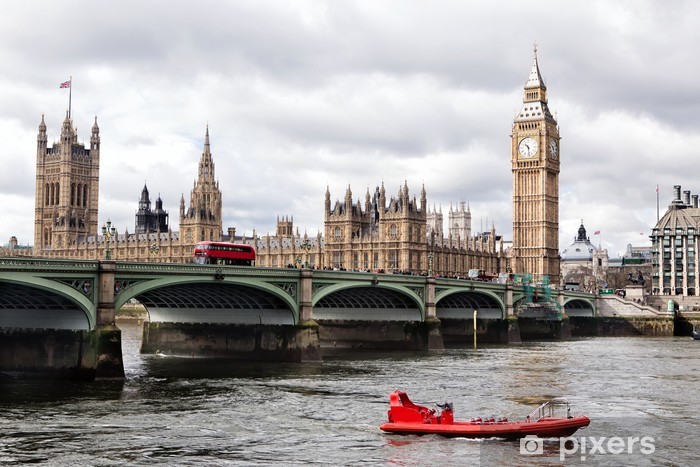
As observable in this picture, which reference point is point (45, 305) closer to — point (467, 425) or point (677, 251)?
point (467, 425)

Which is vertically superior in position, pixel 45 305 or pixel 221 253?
pixel 221 253

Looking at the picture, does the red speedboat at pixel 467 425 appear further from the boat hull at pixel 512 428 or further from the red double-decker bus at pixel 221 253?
the red double-decker bus at pixel 221 253

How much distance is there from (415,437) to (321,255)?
116084 mm

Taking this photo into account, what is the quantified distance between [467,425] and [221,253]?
3721cm

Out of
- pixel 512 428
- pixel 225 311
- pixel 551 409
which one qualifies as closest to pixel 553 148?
pixel 225 311

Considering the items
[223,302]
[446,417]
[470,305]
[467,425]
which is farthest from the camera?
[470,305]

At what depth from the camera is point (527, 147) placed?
17238 centimetres

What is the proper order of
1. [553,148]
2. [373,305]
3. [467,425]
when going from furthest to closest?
[553,148], [373,305], [467,425]

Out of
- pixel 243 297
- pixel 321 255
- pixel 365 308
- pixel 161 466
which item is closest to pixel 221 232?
pixel 321 255

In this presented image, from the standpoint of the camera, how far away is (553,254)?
173m

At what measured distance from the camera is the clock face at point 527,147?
17162cm

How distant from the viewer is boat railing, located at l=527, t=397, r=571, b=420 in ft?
120

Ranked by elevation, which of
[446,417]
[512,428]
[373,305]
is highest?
[373,305]

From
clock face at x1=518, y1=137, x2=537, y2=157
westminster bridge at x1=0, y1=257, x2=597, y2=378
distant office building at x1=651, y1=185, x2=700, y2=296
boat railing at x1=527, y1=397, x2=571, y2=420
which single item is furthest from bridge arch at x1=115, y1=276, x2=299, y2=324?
clock face at x1=518, y1=137, x2=537, y2=157
